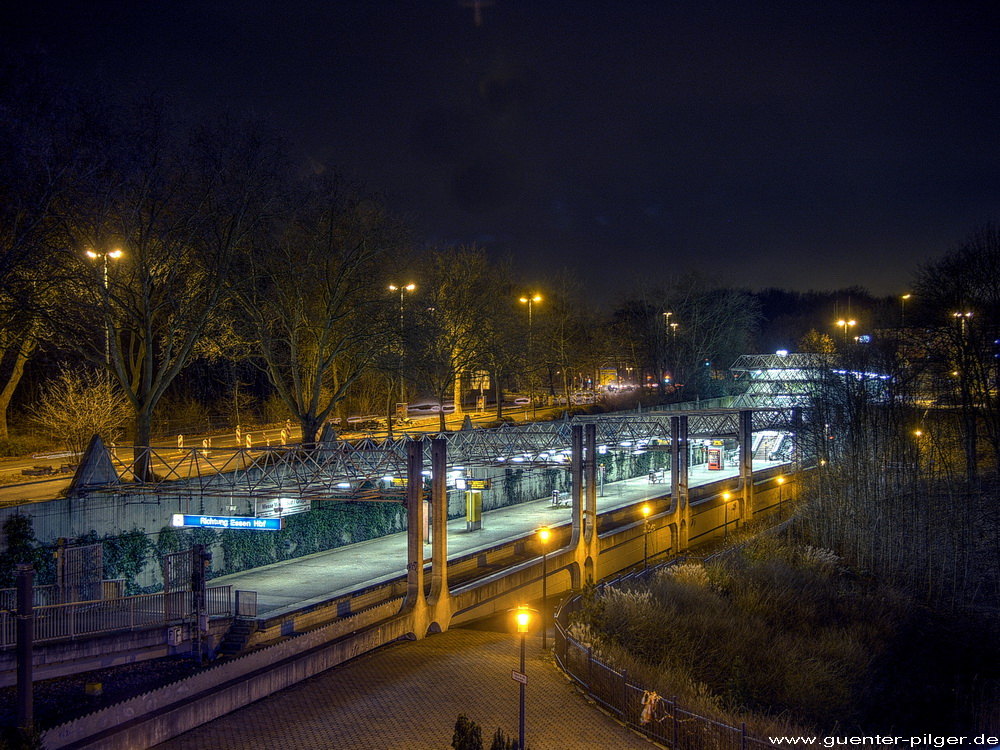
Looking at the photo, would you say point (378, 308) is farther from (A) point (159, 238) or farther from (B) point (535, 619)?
(B) point (535, 619)

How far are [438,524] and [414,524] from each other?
120 centimetres

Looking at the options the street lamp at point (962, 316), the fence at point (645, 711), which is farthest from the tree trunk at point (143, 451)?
the street lamp at point (962, 316)

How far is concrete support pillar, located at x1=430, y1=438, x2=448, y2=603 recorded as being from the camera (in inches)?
838

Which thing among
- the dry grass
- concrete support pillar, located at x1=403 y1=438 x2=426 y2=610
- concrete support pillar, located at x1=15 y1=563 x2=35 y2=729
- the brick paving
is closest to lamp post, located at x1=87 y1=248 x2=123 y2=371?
concrete support pillar, located at x1=403 y1=438 x2=426 y2=610

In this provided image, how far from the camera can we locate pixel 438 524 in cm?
2158

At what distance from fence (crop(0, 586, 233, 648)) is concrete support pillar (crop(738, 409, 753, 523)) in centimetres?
2905

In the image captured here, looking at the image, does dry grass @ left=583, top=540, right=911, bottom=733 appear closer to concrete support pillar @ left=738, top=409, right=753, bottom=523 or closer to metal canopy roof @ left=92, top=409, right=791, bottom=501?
metal canopy roof @ left=92, top=409, right=791, bottom=501

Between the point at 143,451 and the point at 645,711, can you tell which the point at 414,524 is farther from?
the point at 143,451

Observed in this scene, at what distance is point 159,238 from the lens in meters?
24.8

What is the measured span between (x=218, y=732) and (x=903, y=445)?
96.3ft

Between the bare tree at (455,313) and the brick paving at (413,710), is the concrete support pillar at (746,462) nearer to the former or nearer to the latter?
the bare tree at (455,313)

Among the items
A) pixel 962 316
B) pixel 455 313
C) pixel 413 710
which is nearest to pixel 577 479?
pixel 413 710

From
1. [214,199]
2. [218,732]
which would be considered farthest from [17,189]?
[218,732]

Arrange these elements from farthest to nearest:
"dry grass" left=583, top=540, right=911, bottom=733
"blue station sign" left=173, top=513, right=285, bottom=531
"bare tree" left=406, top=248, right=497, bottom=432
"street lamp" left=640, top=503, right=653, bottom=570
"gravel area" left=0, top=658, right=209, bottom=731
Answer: "bare tree" left=406, top=248, right=497, bottom=432 < "street lamp" left=640, top=503, right=653, bottom=570 < "blue station sign" left=173, top=513, right=285, bottom=531 < "dry grass" left=583, top=540, right=911, bottom=733 < "gravel area" left=0, top=658, right=209, bottom=731
